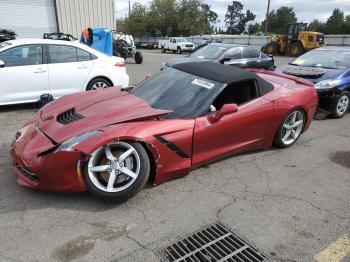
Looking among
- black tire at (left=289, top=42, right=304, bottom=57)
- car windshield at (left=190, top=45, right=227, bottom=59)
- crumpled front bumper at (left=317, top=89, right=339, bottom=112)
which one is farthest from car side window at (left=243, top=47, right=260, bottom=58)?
black tire at (left=289, top=42, right=304, bottom=57)

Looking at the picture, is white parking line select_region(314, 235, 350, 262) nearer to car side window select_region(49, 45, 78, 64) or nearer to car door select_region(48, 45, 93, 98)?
car door select_region(48, 45, 93, 98)

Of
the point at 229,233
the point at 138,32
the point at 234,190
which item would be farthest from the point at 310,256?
the point at 138,32

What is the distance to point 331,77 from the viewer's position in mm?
6738

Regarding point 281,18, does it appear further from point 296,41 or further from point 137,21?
point 296,41

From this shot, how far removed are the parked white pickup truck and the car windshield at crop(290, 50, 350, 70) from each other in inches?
999

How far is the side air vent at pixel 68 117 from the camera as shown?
356 cm

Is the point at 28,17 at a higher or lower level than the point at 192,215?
higher

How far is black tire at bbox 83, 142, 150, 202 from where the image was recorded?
315cm

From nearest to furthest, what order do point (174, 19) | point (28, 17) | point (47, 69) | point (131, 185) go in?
point (131, 185)
point (47, 69)
point (28, 17)
point (174, 19)

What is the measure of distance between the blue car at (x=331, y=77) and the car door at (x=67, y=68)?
444cm

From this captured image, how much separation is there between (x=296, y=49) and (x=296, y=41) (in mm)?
665

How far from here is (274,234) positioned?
2.91m

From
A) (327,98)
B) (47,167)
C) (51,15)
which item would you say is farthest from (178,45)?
(47,167)

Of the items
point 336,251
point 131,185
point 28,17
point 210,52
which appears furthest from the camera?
point 28,17
